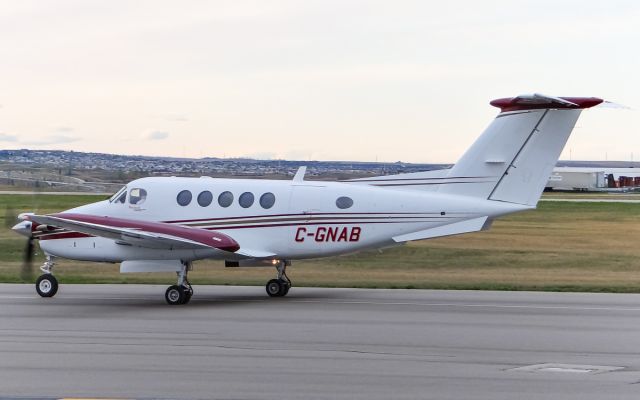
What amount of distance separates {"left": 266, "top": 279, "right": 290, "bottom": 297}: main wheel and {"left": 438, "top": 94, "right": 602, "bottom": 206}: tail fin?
4.49 meters

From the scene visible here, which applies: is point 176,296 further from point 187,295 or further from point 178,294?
point 187,295

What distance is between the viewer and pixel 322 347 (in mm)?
16562

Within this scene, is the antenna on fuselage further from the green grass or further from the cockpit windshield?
the green grass

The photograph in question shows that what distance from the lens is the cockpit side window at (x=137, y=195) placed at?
25344 millimetres

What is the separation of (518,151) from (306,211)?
15.7 ft

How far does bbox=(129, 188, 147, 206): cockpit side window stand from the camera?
2534 cm

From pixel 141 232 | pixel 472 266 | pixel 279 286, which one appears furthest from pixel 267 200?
pixel 472 266

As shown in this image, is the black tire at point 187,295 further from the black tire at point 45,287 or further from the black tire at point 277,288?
the black tire at point 45,287

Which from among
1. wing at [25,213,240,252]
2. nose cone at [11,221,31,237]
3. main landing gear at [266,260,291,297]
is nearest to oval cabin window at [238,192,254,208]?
wing at [25,213,240,252]

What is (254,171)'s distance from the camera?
126 ft

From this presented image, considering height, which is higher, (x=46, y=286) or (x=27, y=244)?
(x=27, y=244)

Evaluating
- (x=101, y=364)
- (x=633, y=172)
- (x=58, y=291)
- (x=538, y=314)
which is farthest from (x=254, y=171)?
(x=633, y=172)

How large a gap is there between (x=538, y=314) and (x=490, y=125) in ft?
15.5

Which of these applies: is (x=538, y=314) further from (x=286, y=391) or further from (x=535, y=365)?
(x=286, y=391)
